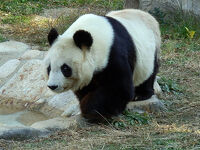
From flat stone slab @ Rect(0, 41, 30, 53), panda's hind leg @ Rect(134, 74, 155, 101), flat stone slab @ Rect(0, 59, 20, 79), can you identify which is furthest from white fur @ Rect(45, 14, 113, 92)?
flat stone slab @ Rect(0, 41, 30, 53)

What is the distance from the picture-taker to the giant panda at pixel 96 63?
5.34m

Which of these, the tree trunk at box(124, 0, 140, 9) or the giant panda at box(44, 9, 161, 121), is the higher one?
the giant panda at box(44, 9, 161, 121)

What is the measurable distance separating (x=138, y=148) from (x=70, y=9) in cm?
874

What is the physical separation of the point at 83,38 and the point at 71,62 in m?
0.30

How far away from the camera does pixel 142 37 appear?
6.38 meters

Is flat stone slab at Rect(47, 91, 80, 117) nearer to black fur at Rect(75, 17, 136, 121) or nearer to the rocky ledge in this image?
the rocky ledge

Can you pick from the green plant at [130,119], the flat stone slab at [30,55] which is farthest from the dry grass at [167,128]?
the flat stone slab at [30,55]

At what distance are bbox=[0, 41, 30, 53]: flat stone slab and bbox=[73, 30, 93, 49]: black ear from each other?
3870mm

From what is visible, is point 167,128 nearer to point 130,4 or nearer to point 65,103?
point 65,103

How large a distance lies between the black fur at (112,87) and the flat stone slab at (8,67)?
2.42m

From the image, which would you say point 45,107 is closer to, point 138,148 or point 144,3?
point 138,148

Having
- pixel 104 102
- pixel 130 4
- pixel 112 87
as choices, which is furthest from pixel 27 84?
pixel 130 4

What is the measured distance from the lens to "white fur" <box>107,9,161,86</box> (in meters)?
6.23

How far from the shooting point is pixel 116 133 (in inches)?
205
